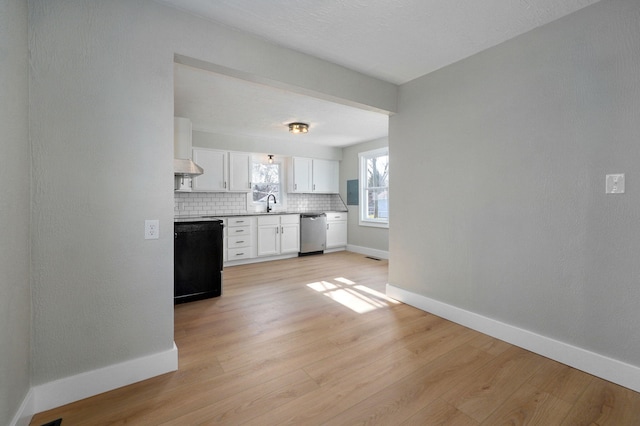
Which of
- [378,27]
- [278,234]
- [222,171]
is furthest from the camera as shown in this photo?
[278,234]

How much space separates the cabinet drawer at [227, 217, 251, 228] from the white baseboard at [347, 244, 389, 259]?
8.21ft

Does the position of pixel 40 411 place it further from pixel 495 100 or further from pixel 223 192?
pixel 223 192

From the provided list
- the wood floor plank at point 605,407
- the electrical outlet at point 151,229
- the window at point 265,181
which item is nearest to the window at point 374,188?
the window at point 265,181

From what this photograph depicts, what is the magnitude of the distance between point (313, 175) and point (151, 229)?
4.78m

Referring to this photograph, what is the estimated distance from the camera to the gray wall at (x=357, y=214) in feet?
18.9

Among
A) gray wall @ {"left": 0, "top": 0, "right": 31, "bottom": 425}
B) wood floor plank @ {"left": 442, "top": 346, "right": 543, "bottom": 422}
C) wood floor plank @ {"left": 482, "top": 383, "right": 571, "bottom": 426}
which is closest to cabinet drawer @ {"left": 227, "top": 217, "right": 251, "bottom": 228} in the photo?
gray wall @ {"left": 0, "top": 0, "right": 31, "bottom": 425}

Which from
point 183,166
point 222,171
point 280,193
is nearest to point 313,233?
point 280,193

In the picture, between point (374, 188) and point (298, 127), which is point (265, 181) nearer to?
point (298, 127)

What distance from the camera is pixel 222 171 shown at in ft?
17.3

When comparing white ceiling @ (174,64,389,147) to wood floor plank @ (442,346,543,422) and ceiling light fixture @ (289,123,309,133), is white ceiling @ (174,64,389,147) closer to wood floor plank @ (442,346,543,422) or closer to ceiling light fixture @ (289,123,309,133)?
ceiling light fixture @ (289,123,309,133)

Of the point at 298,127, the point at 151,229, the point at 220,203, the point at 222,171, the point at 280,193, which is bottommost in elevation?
the point at 151,229

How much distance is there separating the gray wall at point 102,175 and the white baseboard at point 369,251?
440 centimetres

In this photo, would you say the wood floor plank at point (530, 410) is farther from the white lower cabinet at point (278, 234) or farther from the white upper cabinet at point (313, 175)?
the white upper cabinet at point (313, 175)

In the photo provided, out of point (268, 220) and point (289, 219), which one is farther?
point (289, 219)
